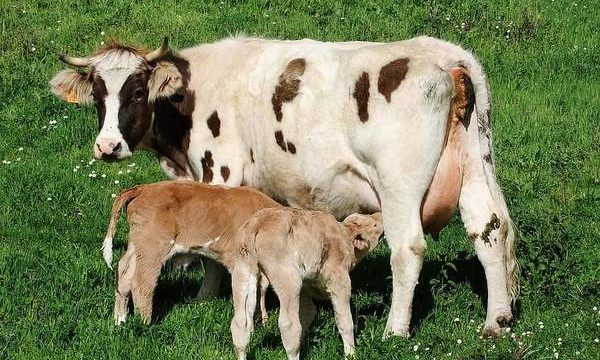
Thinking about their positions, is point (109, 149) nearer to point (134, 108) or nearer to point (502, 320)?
point (134, 108)

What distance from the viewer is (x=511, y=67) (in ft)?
54.9

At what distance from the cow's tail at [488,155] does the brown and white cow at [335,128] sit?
0.04 ft

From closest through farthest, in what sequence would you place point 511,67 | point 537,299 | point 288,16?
point 537,299
point 511,67
point 288,16

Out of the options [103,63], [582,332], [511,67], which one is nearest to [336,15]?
[511,67]

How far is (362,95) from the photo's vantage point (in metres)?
9.52

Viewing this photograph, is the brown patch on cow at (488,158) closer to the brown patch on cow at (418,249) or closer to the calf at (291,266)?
the brown patch on cow at (418,249)

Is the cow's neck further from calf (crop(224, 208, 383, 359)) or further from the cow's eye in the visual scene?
calf (crop(224, 208, 383, 359))

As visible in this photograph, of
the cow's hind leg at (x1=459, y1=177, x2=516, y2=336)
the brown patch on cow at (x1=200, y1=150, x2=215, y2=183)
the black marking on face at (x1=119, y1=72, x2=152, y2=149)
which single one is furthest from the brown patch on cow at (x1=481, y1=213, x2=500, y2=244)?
the black marking on face at (x1=119, y1=72, x2=152, y2=149)

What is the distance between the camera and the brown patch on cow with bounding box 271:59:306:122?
10.1m

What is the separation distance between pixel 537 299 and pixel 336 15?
8920 mm

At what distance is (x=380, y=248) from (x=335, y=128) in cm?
236

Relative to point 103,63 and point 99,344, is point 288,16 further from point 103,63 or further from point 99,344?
point 99,344

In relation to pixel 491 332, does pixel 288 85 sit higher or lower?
higher

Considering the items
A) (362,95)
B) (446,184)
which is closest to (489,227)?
(446,184)
